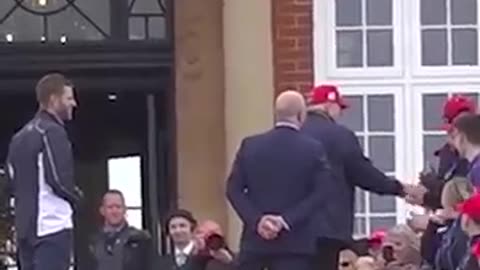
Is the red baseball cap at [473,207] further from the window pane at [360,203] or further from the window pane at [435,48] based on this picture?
the window pane at [435,48]

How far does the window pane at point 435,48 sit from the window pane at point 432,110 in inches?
9.9

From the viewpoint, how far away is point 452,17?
14.9 m

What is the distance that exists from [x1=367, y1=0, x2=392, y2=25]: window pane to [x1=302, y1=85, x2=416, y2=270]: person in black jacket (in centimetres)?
205

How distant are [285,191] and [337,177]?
1.96 feet

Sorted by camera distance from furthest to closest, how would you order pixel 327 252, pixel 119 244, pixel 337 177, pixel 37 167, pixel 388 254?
pixel 119 244, pixel 388 254, pixel 337 177, pixel 37 167, pixel 327 252

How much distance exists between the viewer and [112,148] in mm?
19172

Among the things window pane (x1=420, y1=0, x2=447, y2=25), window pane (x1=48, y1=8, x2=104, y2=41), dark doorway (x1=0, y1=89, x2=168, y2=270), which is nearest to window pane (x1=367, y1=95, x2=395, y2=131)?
window pane (x1=420, y1=0, x2=447, y2=25)

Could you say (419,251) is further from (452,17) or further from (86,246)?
(86,246)

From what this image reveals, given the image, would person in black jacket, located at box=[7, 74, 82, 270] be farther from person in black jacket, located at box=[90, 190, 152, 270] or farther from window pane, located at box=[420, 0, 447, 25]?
window pane, located at box=[420, 0, 447, 25]

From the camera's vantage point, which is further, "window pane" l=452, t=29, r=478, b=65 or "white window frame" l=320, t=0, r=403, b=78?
"window pane" l=452, t=29, r=478, b=65

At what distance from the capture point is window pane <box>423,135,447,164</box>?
1460cm

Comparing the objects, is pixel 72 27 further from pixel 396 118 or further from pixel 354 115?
pixel 396 118

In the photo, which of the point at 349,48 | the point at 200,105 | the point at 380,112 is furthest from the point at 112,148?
the point at 380,112

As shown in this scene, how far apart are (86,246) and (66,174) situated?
6301mm
